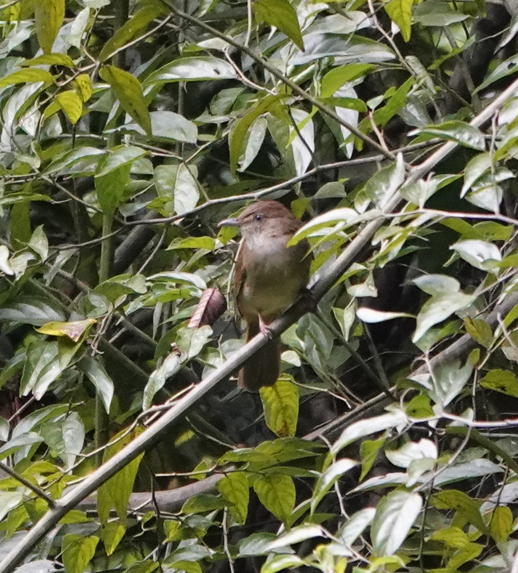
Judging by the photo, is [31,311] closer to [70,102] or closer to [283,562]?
[70,102]

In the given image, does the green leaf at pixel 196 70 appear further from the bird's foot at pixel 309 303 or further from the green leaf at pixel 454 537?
the green leaf at pixel 454 537

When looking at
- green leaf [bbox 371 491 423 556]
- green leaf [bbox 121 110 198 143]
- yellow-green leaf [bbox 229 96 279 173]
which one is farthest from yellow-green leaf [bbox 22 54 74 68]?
green leaf [bbox 371 491 423 556]

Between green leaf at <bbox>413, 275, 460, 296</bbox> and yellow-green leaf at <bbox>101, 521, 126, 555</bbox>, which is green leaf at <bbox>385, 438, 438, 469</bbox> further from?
yellow-green leaf at <bbox>101, 521, 126, 555</bbox>

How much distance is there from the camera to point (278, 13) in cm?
183

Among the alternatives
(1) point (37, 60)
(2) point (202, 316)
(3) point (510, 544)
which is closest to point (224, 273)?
(2) point (202, 316)

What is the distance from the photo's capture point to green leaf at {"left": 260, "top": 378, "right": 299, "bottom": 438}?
253 cm

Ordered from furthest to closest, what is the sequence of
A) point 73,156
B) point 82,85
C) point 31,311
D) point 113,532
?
point 31,311 → point 73,156 → point 113,532 → point 82,85

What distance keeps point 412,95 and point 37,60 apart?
1122 millimetres

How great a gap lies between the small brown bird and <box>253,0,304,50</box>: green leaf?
0.93 meters

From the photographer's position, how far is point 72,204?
327 cm

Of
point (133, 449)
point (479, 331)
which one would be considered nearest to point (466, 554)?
point (479, 331)

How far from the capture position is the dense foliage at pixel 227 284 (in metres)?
1.71

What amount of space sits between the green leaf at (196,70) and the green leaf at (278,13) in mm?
285

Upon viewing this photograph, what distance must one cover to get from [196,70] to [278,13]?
39 cm
